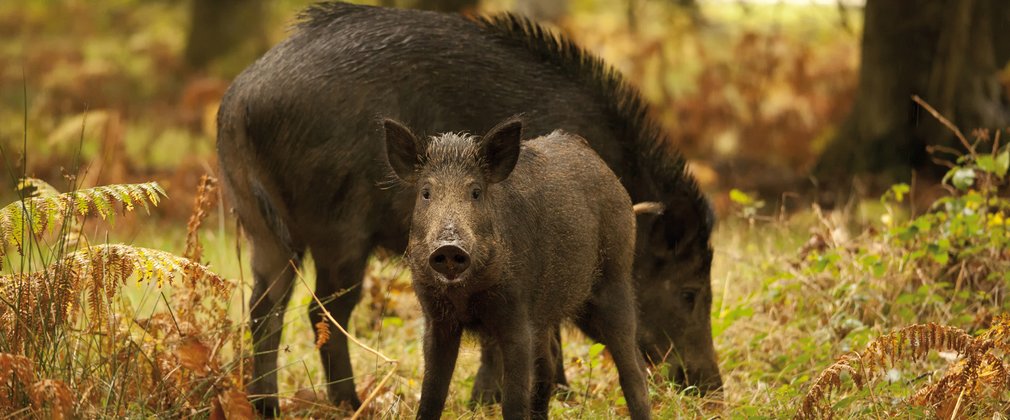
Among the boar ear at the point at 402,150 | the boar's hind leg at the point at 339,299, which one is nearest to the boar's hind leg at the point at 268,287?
the boar's hind leg at the point at 339,299

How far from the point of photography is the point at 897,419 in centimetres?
467

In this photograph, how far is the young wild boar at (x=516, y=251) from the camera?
3.82 meters

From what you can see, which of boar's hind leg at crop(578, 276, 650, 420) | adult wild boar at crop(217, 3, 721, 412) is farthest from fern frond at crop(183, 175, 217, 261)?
boar's hind leg at crop(578, 276, 650, 420)

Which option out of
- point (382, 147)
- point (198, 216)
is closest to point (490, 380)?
point (382, 147)

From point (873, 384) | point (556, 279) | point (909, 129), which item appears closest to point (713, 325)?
point (873, 384)

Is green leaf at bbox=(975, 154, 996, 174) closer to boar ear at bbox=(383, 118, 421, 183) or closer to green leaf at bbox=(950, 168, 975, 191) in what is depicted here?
green leaf at bbox=(950, 168, 975, 191)

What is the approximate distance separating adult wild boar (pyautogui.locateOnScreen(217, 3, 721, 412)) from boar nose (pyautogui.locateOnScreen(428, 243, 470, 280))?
1.76m

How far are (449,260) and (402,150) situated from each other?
58 cm

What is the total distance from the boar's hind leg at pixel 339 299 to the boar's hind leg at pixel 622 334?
1.31 m

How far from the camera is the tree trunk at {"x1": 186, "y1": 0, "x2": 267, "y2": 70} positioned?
17562 millimetres

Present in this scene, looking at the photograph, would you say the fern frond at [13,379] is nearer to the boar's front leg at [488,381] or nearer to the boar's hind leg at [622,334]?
the boar's hind leg at [622,334]

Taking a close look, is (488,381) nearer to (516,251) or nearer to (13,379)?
(516,251)

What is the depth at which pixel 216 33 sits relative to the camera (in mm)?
17688

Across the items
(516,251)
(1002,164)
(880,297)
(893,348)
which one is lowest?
(880,297)
